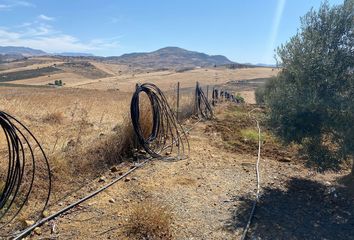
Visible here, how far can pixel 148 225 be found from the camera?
4430 millimetres

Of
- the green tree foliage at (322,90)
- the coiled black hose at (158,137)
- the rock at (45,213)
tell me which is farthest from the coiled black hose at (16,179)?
the green tree foliage at (322,90)

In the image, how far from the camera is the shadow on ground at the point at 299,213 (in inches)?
190

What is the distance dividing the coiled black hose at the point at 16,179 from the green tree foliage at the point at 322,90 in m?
4.11

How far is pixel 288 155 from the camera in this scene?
858cm

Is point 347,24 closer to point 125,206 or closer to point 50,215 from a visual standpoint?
point 125,206

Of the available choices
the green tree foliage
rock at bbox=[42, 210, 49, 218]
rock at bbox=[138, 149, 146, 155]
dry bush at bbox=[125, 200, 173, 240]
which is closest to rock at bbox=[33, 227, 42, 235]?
rock at bbox=[42, 210, 49, 218]

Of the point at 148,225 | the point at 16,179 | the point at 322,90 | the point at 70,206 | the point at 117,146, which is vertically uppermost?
the point at 322,90

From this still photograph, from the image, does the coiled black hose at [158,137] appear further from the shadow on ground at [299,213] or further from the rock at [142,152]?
the shadow on ground at [299,213]

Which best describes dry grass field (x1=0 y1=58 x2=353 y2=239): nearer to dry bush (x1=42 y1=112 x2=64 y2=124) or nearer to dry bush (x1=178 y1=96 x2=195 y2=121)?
dry bush (x1=42 y1=112 x2=64 y2=124)

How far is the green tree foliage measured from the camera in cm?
590

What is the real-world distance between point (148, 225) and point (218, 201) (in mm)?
1622

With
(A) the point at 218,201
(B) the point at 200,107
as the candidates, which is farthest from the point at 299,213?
(B) the point at 200,107

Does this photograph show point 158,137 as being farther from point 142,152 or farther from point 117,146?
point 117,146

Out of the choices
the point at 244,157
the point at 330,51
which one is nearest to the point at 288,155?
the point at 244,157
